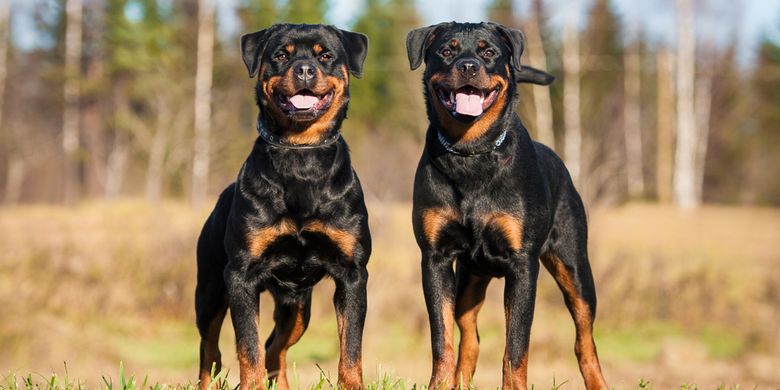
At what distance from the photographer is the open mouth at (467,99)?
185 inches

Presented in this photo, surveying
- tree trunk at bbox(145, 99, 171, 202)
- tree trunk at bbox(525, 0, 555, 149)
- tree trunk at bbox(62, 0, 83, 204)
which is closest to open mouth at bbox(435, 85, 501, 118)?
tree trunk at bbox(525, 0, 555, 149)

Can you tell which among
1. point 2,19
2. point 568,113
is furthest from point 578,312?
point 2,19

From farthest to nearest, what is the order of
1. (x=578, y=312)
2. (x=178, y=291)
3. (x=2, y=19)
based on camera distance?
1. (x=2, y=19)
2. (x=178, y=291)
3. (x=578, y=312)

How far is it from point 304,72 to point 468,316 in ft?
5.29

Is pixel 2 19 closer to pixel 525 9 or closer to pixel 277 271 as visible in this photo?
pixel 525 9

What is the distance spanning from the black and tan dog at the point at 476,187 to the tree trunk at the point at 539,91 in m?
21.5

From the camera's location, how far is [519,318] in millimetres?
4688

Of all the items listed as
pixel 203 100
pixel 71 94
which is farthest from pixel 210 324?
pixel 71 94

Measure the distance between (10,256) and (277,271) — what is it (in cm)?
1138

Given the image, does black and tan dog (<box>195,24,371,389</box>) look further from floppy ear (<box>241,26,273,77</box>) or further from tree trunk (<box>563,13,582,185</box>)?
tree trunk (<box>563,13,582,185</box>)

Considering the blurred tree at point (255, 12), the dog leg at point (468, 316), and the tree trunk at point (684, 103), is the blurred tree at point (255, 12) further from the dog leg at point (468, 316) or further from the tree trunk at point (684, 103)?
the dog leg at point (468, 316)

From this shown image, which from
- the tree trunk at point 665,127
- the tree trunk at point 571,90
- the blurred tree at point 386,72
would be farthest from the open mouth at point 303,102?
the tree trunk at point 665,127

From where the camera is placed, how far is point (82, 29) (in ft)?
108

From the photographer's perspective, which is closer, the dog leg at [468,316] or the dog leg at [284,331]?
the dog leg at [468,316]
